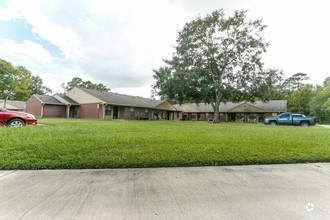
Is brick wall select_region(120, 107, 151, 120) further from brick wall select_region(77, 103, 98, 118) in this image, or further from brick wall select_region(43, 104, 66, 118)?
brick wall select_region(43, 104, 66, 118)

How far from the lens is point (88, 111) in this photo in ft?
73.6

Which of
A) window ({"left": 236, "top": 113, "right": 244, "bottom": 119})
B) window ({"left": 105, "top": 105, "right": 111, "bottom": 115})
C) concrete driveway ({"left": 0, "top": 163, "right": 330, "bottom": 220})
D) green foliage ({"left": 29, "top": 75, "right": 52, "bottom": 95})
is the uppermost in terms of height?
green foliage ({"left": 29, "top": 75, "right": 52, "bottom": 95})

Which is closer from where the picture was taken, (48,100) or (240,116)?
(48,100)

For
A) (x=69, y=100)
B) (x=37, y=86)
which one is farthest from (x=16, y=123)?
(x=37, y=86)

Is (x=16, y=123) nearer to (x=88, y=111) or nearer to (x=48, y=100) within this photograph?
(x=88, y=111)

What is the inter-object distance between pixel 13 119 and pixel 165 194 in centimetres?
973

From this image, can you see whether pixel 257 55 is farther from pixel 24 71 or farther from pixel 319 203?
pixel 24 71

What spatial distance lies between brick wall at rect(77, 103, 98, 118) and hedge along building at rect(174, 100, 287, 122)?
16882 millimetres

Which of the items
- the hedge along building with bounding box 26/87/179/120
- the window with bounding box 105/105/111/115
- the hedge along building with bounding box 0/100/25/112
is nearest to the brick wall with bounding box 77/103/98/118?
the hedge along building with bounding box 26/87/179/120

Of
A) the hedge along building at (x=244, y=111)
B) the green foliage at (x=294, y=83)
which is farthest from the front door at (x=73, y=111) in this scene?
the green foliage at (x=294, y=83)

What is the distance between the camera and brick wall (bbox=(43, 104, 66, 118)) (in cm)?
2241

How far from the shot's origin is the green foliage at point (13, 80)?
2681 cm

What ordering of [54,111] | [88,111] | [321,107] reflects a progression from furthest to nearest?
[321,107] < [54,111] < [88,111]

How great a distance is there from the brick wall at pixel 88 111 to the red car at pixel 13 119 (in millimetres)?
13217
